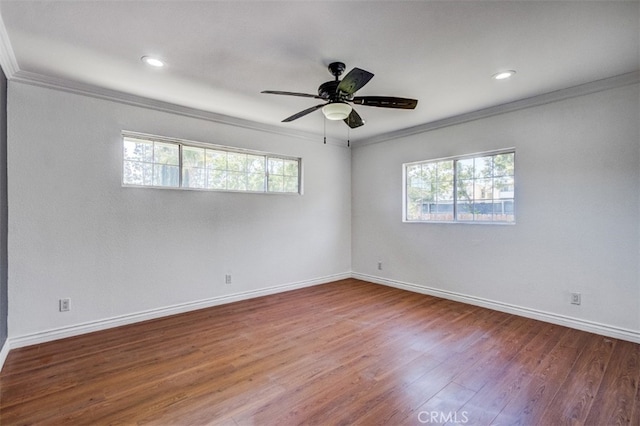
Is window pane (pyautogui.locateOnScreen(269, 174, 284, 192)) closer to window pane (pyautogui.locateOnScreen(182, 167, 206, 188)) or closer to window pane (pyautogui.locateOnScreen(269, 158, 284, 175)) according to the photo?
window pane (pyautogui.locateOnScreen(269, 158, 284, 175))

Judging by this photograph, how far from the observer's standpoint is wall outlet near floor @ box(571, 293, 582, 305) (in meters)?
3.12

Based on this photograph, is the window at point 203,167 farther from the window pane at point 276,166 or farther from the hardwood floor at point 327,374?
the hardwood floor at point 327,374

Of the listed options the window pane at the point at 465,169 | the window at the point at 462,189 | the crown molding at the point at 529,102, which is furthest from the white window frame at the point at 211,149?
the window pane at the point at 465,169

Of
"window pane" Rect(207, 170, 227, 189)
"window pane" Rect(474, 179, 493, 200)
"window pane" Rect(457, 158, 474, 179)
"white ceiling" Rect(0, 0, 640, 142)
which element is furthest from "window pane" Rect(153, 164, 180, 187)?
"window pane" Rect(474, 179, 493, 200)

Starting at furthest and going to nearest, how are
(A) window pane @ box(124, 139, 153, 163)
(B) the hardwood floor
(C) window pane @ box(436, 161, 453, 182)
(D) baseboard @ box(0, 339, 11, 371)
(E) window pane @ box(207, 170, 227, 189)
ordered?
(C) window pane @ box(436, 161, 453, 182), (E) window pane @ box(207, 170, 227, 189), (A) window pane @ box(124, 139, 153, 163), (D) baseboard @ box(0, 339, 11, 371), (B) the hardwood floor

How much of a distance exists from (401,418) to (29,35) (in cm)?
370

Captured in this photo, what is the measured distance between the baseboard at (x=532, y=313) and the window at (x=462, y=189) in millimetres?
1044

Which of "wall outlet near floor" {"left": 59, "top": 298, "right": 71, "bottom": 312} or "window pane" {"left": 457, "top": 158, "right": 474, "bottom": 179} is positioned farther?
"window pane" {"left": 457, "top": 158, "right": 474, "bottom": 179}

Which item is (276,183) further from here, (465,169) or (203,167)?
(465,169)

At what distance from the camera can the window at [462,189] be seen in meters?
3.74

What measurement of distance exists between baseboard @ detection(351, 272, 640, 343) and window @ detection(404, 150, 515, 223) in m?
1.04

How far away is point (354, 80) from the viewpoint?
221cm

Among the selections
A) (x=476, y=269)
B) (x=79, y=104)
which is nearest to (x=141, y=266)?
(x=79, y=104)

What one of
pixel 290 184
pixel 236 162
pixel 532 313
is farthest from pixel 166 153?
pixel 532 313
